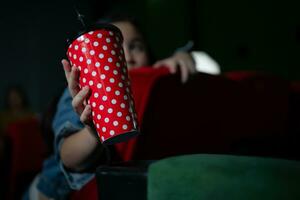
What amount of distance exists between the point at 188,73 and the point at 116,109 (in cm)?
38

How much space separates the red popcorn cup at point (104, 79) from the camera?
0.59m

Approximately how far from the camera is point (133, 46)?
1127 mm

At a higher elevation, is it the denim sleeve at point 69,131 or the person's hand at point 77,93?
the person's hand at point 77,93

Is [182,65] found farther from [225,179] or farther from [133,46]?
[225,179]

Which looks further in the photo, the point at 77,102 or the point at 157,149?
the point at 157,149

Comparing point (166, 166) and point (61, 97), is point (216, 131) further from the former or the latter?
point (166, 166)

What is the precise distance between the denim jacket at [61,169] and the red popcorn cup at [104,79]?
28 cm

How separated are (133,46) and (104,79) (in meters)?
0.56

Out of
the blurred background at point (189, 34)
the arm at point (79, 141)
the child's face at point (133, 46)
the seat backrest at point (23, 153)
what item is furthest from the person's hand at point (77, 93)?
the blurred background at point (189, 34)

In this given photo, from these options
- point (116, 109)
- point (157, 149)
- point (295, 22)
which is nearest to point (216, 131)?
point (157, 149)

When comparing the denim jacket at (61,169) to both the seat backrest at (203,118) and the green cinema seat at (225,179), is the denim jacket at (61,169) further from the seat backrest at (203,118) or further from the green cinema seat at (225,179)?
the green cinema seat at (225,179)

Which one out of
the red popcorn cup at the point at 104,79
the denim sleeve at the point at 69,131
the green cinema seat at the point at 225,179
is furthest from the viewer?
the denim sleeve at the point at 69,131

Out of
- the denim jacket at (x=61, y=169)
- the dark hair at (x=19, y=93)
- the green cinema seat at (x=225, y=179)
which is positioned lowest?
the dark hair at (x=19, y=93)

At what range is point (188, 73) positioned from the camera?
938mm
